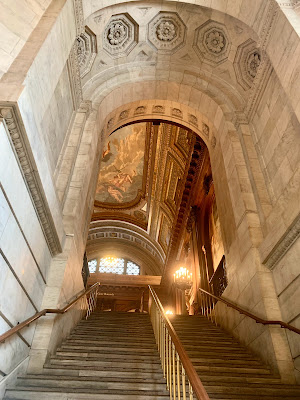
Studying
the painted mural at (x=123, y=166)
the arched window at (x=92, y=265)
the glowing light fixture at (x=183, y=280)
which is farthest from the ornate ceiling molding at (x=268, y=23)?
the arched window at (x=92, y=265)

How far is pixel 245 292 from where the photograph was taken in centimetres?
579

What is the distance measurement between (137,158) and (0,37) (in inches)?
474

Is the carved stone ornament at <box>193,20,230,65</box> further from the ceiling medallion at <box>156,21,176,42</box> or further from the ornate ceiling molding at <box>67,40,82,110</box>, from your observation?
the ornate ceiling molding at <box>67,40,82,110</box>

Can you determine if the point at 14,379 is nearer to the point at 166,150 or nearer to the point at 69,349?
the point at 69,349

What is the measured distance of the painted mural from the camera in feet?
48.9

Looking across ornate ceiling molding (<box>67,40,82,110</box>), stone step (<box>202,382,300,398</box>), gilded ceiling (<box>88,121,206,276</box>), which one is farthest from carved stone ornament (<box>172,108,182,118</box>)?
stone step (<box>202,382,300,398</box>)

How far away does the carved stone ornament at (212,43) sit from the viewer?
7.67m

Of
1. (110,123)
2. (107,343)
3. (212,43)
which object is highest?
(212,43)

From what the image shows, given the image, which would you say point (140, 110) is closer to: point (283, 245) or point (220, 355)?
point (283, 245)

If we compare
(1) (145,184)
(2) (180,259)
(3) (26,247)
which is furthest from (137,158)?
(3) (26,247)

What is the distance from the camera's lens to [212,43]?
7.97 m

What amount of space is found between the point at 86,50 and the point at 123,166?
362 inches

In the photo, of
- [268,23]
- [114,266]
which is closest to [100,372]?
[268,23]

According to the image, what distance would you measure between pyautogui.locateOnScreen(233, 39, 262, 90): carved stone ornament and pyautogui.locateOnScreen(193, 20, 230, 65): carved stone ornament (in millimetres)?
412
